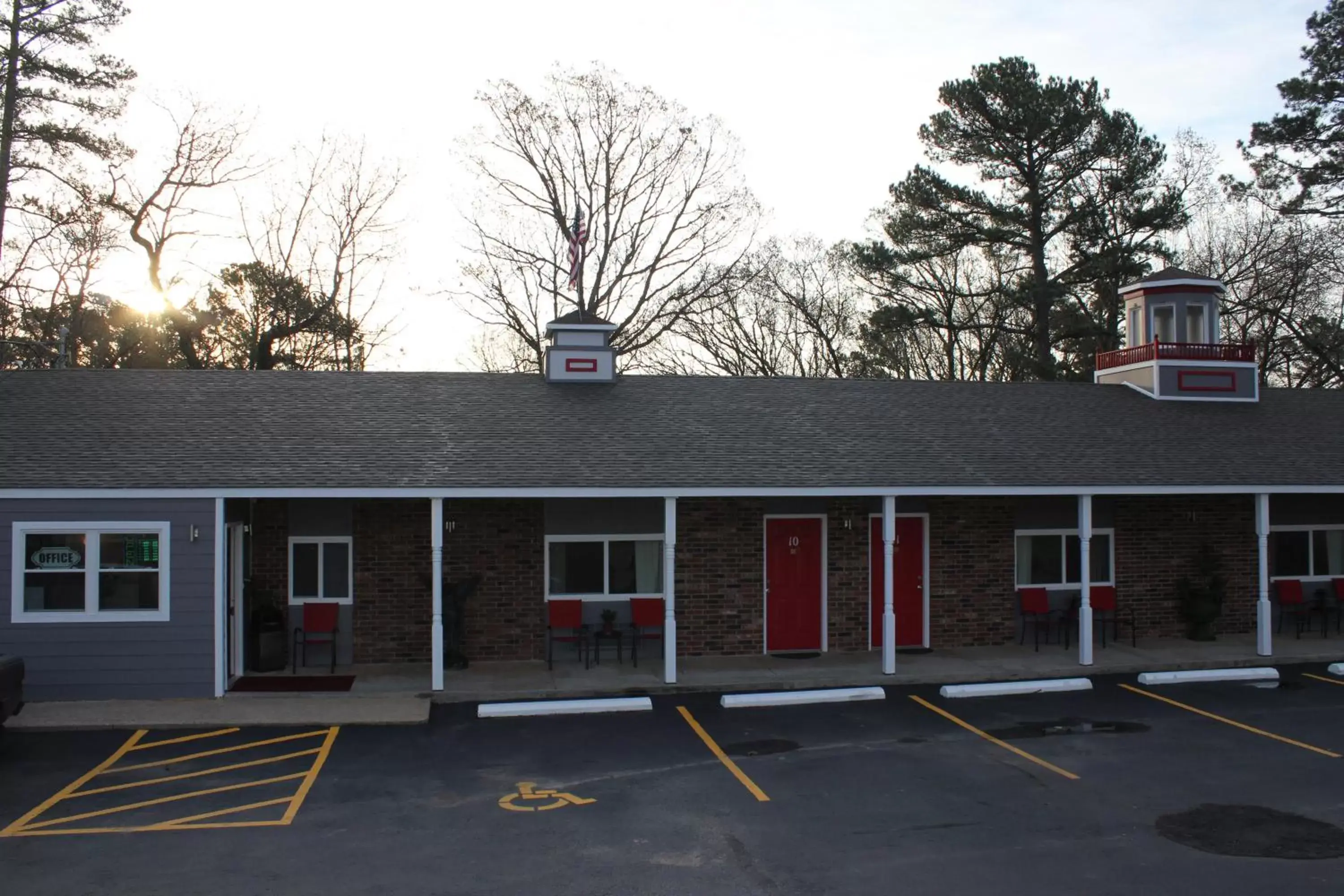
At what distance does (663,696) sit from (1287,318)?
99.0 feet

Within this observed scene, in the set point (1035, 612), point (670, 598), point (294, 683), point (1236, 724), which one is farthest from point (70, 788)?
point (1035, 612)

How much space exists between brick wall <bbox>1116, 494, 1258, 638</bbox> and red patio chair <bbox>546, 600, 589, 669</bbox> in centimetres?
897

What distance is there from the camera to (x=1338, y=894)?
7523mm

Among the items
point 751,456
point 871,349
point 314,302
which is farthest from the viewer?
point 871,349

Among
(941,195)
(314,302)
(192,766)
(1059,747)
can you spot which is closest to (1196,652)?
(1059,747)

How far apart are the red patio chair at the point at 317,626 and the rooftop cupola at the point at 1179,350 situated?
15.5m

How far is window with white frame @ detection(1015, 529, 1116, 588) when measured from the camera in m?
17.9

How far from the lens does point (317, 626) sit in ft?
50.8

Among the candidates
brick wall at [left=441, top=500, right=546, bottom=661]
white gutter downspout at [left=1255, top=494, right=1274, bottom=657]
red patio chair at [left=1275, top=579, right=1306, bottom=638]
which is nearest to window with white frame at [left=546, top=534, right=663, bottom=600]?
brick wall at [left=441, top=500, right=546, bottom=661]

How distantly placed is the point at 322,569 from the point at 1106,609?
40.7ft

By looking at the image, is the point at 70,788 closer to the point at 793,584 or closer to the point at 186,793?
the point at 186,793

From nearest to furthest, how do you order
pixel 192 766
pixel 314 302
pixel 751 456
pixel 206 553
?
1. pixel 192 766
2. pixel 206 553
3. pixel 751 456
4. pixel 314 302

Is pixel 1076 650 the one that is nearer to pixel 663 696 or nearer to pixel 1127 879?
pixel 663 696

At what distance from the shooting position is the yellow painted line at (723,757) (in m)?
10.1
